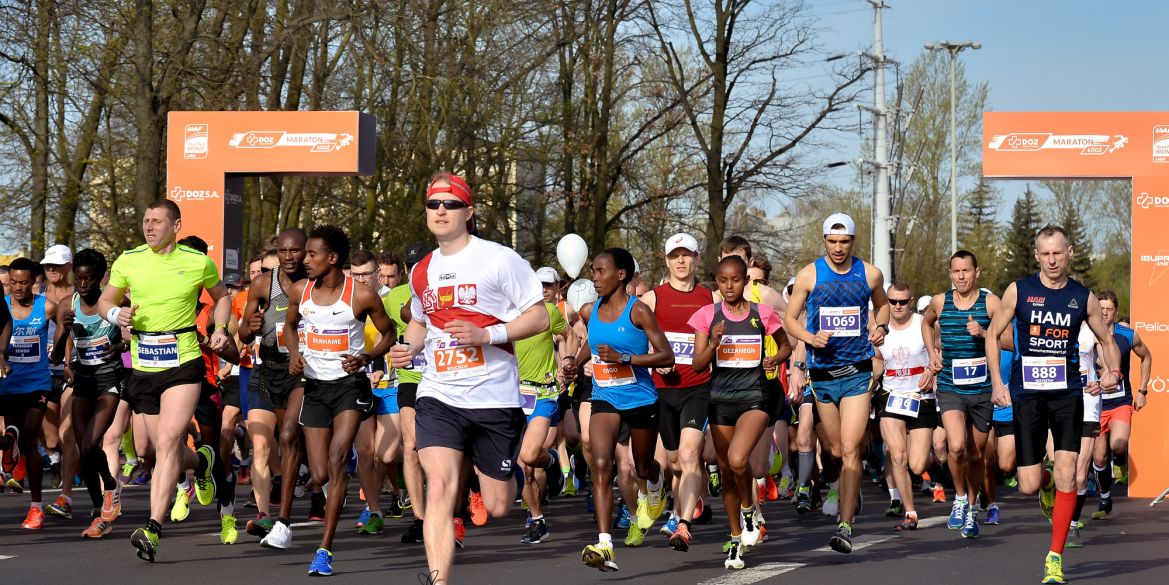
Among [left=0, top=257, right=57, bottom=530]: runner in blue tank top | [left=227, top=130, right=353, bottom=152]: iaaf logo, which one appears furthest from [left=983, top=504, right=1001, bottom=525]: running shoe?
[left=227, top=130, right=353, bottom=152]: iaaf logo

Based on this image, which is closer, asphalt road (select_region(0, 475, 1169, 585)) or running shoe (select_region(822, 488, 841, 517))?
asphalt road (select_region(0, 475, 1169, 585))

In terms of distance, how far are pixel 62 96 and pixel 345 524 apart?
63.8 feet

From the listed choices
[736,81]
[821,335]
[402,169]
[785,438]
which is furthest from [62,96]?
[821,335]

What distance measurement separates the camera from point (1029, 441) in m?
9.55

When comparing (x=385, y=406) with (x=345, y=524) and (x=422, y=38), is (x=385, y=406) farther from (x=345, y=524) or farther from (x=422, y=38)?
(x=422, y=38)

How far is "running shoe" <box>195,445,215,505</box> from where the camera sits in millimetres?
11047

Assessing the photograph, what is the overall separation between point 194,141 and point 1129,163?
35.2ft

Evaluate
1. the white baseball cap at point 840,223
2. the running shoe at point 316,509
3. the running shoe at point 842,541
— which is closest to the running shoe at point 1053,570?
the running shoe at point 842,541

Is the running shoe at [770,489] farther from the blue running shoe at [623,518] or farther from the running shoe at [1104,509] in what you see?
the blue running shoe at [623,518]

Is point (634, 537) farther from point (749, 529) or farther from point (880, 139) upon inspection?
point (880, 139)

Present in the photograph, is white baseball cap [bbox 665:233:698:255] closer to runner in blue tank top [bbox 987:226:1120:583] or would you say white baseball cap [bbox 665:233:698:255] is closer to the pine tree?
runner in blue tank top [bbox 987:226:1120:583]

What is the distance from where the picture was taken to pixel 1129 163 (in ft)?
50.9

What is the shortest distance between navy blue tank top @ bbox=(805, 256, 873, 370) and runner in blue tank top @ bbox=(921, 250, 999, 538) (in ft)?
6.12

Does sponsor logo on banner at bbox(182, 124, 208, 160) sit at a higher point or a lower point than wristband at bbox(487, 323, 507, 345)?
higher
